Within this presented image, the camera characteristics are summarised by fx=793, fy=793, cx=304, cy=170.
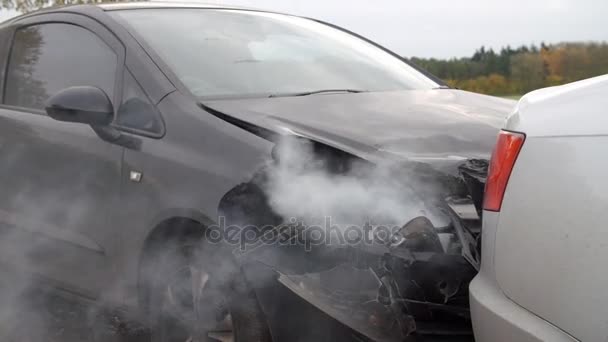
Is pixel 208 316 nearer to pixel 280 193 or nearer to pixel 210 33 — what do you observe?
pixel 280 193

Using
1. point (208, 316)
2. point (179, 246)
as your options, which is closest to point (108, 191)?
point (179, 246)

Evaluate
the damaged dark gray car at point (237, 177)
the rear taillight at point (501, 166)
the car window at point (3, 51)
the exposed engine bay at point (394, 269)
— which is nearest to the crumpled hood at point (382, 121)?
the damaged dark gray car at point (237, 177)

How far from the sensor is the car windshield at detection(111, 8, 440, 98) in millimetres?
3377

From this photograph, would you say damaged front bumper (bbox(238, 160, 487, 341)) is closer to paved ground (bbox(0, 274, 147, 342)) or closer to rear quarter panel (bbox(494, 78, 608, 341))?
rear quarter panel (bbox(494, 78, 608, 341))

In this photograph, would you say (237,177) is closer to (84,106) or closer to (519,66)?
(84,106)

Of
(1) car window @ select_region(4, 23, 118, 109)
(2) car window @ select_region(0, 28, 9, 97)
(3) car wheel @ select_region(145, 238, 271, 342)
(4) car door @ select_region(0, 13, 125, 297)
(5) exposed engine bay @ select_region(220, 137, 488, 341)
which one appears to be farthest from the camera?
(2) car window @ select_region(0, 28, 9, 97)

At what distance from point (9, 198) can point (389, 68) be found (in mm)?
1990

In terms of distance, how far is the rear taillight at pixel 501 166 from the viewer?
218 cm

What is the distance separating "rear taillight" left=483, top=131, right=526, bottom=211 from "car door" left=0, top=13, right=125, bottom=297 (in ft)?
5.07

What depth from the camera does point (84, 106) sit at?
3.21 meters

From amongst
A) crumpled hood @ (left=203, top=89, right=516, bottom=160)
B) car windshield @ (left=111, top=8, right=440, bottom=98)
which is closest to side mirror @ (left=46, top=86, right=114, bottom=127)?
→ car windshield @ (left=111, top=8, right=440, bottom=98)
